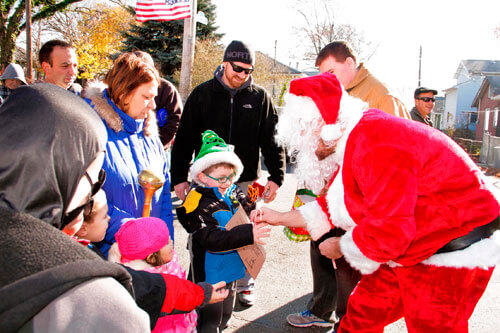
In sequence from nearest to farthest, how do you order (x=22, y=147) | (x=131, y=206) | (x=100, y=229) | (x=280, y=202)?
(x=22, y=147) → (x=100, y=229) → (x=131, y=206) → (x=280, y=202)

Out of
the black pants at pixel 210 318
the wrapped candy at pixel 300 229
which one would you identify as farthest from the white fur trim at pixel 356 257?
the black pants at pixel 210 318

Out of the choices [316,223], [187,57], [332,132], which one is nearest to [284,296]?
[316,223]

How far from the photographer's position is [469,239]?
1.92 m

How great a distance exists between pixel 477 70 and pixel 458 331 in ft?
166

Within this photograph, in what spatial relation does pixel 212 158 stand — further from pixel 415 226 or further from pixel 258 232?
pixel 415 226

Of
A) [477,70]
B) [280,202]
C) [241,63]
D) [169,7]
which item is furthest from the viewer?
[477,70]

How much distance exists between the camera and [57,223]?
2.92 feet

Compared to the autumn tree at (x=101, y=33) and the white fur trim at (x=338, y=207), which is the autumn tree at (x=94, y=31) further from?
the white fur trim at (x=338, y=207)

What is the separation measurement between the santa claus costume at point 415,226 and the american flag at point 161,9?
29.8 feet

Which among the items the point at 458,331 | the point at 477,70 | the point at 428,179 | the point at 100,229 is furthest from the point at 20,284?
the point at 477,70

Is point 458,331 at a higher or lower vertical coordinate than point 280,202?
higher

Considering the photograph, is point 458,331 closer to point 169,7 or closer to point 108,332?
point 108,332

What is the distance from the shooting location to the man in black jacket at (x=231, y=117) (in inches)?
146

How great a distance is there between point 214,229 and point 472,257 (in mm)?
1510
